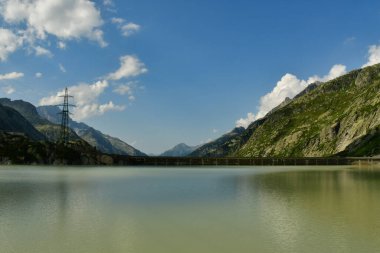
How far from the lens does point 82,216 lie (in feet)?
131

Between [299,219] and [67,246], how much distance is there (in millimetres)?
22688

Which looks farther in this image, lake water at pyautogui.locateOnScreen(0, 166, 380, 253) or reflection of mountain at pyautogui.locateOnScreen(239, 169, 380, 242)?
reflection of mountain at pyautogui.locateOnScreen(239, 169, 380, 242)

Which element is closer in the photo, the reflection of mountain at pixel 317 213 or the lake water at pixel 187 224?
the lake water at pixel 187 224

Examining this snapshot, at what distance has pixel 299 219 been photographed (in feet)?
126

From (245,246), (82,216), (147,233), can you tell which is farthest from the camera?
(82,216)

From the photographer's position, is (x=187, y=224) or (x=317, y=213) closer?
(x=187, y=224)

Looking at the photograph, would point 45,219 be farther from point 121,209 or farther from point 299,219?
point 299,219

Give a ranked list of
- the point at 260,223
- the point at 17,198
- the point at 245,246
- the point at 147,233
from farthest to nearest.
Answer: the point at 17,198, the point at 260,223, the point at 147,233, the point at 245,246

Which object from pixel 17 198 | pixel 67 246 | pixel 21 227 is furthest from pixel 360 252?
pixel 17 198

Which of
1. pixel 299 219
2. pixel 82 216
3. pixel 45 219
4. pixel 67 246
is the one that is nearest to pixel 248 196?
pixel 299 219

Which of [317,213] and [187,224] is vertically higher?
[317,213]

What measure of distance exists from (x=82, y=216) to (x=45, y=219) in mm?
3666

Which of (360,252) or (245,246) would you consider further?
(245,246)

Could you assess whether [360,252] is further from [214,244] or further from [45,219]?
[45,219]
